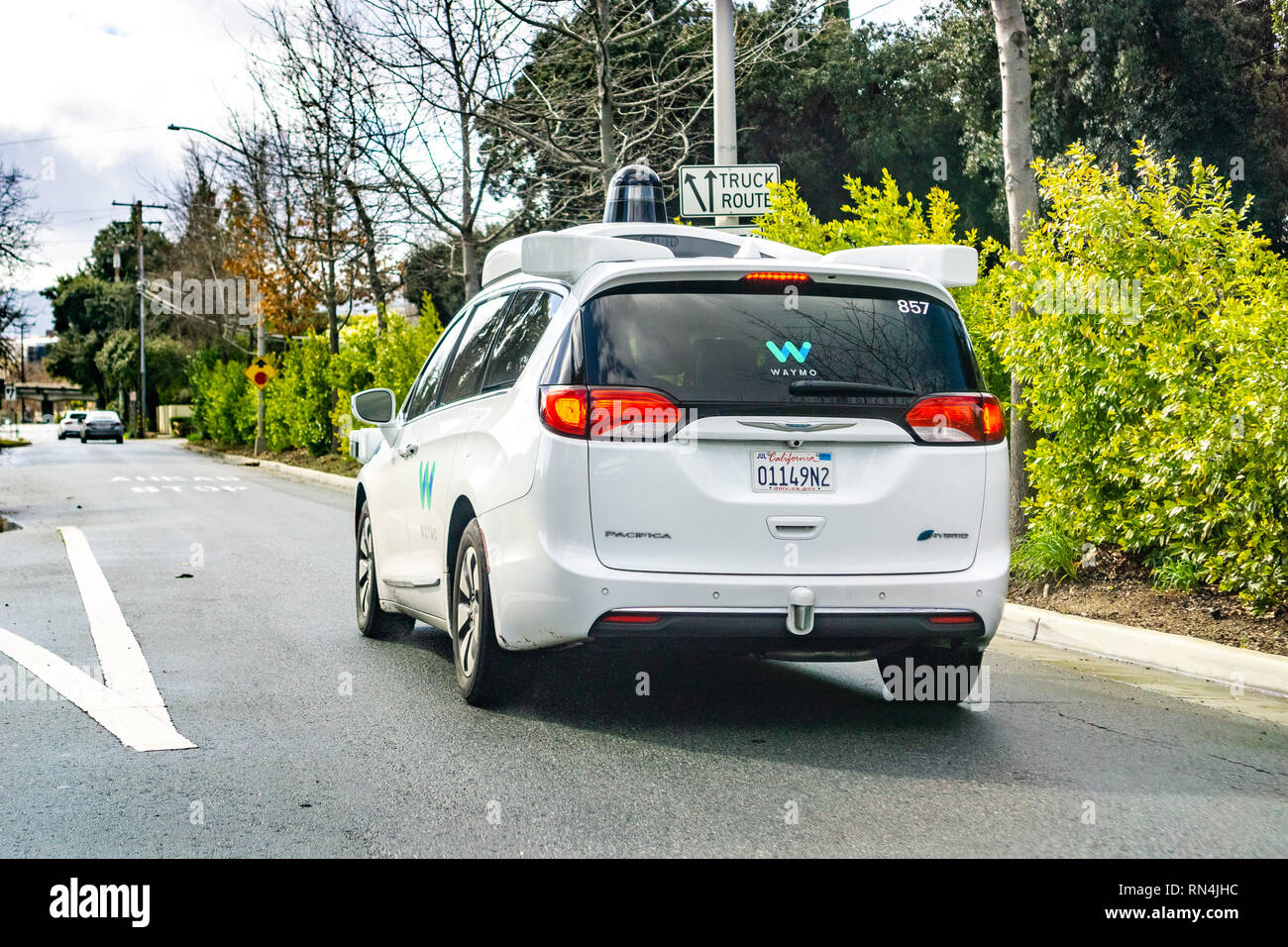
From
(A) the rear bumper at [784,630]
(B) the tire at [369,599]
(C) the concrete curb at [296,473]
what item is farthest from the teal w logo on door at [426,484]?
(C) the concrete curb at [296,473]

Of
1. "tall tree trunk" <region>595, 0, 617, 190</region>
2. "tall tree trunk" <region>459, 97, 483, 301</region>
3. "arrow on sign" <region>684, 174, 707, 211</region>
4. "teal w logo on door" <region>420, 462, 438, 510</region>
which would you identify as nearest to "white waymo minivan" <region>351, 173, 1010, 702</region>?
"teal w logo on door" <region>420, 462, 438, 510</region>

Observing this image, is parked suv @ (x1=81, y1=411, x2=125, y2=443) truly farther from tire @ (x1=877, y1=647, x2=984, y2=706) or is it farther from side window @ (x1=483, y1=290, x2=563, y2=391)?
tire @ (x1=877, y1=647, x2=984, y2=706)

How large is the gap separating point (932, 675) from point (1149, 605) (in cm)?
273

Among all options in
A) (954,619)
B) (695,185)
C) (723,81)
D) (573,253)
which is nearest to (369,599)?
(573,253)

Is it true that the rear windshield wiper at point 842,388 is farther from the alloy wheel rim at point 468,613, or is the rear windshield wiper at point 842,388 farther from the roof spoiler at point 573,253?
the alloy wheel rim at point 468,613

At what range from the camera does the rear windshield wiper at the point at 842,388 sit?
5.58 metres

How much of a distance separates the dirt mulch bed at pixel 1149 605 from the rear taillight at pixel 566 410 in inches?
162

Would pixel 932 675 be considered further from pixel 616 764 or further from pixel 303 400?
pixel 303 400

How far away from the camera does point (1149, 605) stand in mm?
8594

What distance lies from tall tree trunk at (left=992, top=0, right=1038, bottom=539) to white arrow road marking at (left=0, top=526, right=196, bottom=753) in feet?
20.3

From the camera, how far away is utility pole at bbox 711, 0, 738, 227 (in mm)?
14516
